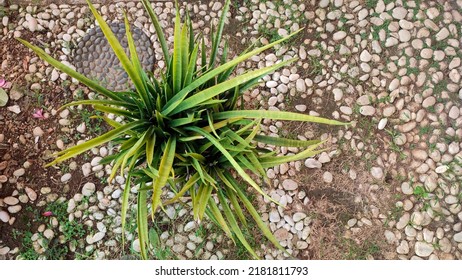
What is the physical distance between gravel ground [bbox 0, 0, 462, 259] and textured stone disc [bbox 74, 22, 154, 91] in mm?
44

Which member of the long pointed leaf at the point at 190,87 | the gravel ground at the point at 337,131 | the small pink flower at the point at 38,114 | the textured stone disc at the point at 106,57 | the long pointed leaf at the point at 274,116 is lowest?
the gravel ground at the point at 337,131

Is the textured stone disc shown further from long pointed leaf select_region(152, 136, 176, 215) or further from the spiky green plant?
long pointed leaf select_region(152, 136, 176, 215)

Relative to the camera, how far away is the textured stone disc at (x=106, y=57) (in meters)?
2.27

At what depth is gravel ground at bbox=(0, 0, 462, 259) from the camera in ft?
7.08

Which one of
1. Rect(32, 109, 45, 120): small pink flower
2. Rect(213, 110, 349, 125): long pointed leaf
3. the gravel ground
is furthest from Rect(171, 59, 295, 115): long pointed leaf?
Rect(32, 109, 45, 120): small pink flower

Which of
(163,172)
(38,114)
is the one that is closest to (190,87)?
A: (163,172)

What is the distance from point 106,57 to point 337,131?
1.18 m

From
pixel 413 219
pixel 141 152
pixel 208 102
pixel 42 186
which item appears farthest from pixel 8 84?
pixel 413 219

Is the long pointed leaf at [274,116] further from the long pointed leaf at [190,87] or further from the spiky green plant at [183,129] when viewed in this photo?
the long pointed leaf at [190,87]

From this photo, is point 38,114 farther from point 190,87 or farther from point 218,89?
point 218,89

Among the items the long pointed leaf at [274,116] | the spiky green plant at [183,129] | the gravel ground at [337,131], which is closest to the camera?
the long pointed leaf at [274,116]

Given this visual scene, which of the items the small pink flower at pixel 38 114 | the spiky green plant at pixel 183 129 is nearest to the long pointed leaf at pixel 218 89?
the spiky green plant at pixel 183 129

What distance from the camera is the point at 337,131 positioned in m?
2.25

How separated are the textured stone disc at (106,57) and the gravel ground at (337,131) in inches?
1.7
